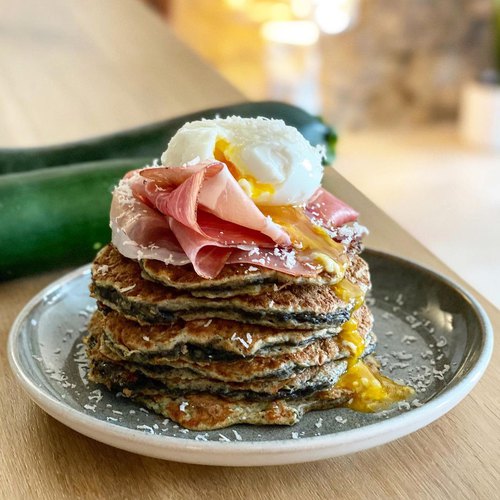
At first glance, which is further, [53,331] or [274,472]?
[53,331]

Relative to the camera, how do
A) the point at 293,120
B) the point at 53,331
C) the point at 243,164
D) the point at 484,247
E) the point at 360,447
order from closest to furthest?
the point at 360,447
the point at 243,164
the point at 53,331
the point at 293,120
the point at 484,247

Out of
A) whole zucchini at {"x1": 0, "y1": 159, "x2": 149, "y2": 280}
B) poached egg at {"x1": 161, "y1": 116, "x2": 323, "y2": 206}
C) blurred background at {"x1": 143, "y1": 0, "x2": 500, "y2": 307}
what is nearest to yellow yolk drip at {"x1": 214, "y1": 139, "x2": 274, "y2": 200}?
poached egg at {"x1": 161, "y1": 116, "x2": 323, "y2": 206}

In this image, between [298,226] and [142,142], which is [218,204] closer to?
[298,226]

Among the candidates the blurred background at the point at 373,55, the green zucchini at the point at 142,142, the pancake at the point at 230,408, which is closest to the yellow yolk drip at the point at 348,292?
the pancake at the point at 230,408

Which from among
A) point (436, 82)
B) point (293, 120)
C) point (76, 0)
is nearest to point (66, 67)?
point (76, 0)

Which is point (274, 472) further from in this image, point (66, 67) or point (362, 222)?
point (66, 67)

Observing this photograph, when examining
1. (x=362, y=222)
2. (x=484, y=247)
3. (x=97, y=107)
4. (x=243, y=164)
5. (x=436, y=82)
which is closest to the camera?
(x=243, y=164)
